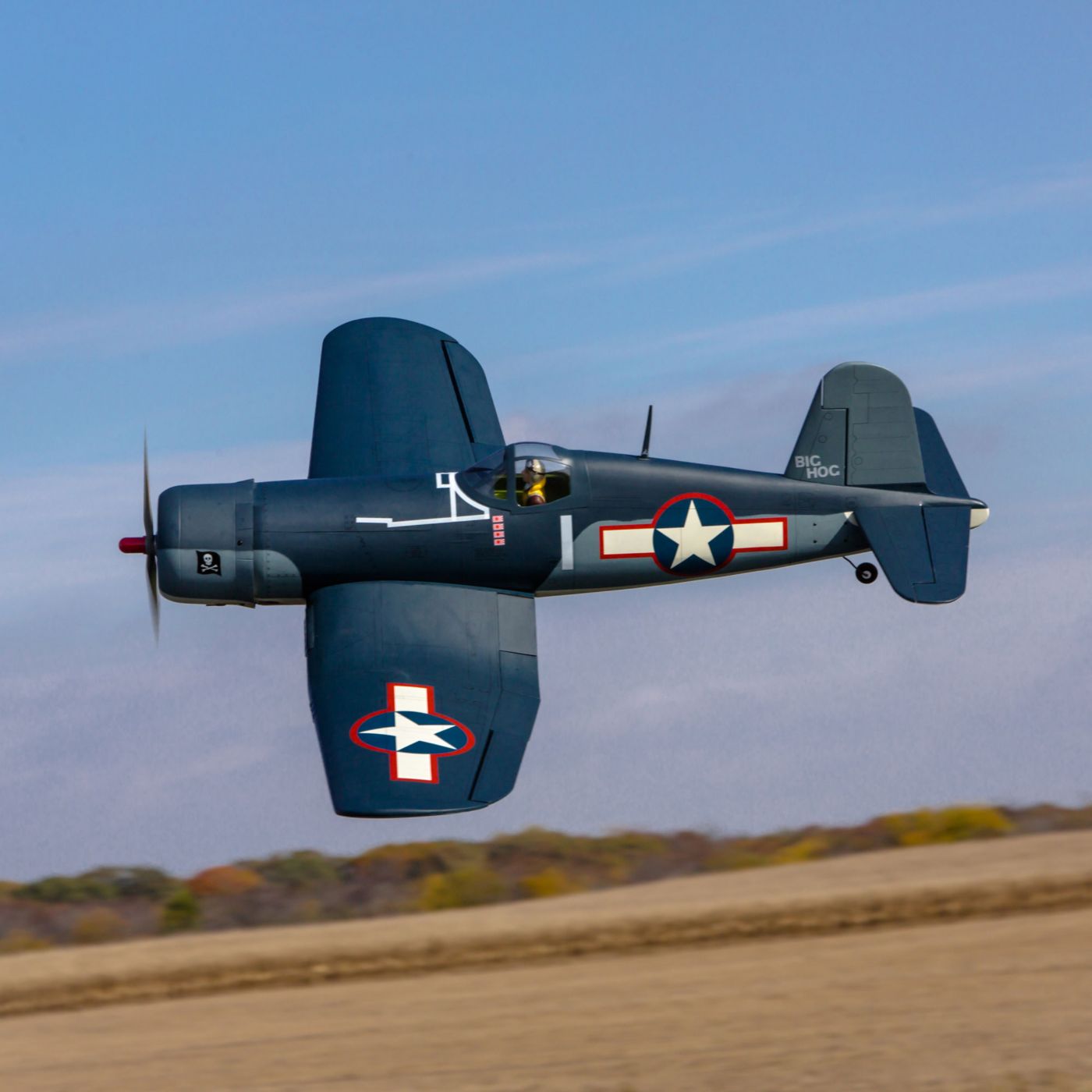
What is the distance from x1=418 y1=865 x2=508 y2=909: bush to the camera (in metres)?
14.3

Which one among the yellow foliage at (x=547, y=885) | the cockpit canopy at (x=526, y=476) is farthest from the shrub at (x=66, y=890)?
the cockpit canopy at (x=526, y=476)

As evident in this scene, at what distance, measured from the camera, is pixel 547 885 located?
47.8ft

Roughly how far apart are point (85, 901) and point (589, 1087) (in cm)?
600

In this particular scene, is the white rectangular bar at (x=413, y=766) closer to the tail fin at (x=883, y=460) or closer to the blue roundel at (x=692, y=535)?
the blue roundel at (x=692, y=535)

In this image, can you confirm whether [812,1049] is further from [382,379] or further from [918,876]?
[382,379]

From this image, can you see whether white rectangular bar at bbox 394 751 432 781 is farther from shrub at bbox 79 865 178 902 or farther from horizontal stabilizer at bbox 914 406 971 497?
horizontal stabilizer at bbox 914 406 971 497

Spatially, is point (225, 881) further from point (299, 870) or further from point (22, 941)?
point (22, 941)

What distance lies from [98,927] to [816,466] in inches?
340

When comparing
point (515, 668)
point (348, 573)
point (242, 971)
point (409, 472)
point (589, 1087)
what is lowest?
point (589, 1087)

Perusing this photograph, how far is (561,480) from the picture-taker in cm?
1562

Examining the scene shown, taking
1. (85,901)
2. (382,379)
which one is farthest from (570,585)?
(85,901)

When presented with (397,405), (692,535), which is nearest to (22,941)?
(397,405)

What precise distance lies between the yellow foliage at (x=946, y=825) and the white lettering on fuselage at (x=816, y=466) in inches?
144

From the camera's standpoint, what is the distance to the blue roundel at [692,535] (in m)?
15.9
